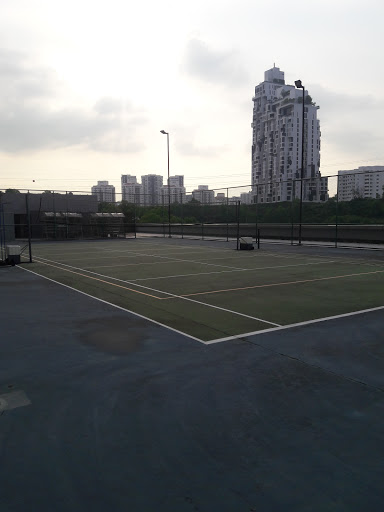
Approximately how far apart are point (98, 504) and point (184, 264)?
1566cm

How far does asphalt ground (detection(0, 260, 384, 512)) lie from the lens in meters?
2.98

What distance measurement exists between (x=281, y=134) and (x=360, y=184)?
138631 mm

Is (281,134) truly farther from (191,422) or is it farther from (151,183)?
(191,422)

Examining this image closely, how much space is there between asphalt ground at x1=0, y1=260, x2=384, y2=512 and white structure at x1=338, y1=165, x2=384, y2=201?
67.1 ft

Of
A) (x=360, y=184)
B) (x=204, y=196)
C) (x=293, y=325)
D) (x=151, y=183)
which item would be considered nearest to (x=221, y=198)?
(x=204, y=196)

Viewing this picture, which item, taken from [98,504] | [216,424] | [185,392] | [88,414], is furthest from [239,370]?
[98,504]

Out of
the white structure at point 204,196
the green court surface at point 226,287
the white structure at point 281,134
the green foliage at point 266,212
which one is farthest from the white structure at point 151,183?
the green court surface at point 226,287

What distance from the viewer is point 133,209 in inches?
1789

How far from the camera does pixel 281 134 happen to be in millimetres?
156500

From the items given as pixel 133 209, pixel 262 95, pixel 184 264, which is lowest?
pixel 184 264

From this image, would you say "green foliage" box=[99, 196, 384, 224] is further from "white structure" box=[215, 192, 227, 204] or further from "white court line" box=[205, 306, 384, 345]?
"white court line" box=[205, 306, 384, 345]

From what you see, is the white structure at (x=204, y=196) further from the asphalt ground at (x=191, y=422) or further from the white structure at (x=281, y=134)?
the white structure at (x=281, y=134)

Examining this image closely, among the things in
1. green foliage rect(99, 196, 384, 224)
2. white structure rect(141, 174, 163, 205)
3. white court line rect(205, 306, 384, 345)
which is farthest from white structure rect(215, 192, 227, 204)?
white structure rect(141, 174, 163, 205)

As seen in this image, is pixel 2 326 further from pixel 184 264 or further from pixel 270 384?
pixel 184 264
